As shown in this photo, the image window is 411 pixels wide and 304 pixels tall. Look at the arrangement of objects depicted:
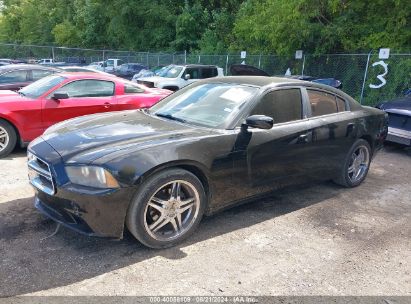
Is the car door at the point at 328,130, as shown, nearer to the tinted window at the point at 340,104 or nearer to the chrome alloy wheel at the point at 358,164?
the tinted window at the point at 340,104

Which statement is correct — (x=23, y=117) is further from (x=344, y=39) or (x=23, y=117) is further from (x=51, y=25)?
(x=51, y=25)

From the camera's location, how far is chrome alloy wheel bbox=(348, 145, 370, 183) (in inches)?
213

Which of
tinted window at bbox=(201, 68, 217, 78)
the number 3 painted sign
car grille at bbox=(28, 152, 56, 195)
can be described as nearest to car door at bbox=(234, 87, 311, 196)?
car grille at bbox=(28, 152, 56, 195)

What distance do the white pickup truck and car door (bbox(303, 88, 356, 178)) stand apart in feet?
31.0

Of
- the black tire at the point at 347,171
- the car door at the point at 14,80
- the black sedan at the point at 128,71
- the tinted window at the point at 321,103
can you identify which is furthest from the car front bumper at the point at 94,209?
the black sedan at the point at 128,71

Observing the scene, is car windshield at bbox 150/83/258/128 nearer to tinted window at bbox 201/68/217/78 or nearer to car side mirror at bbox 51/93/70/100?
car side mirror at bbox 51/93/70/100

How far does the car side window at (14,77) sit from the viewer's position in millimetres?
9508

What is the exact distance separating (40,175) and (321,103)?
3.33 meters

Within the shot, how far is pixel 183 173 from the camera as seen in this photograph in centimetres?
352

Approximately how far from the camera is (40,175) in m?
3.54

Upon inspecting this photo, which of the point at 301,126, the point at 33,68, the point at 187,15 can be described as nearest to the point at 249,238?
the point at 301,126

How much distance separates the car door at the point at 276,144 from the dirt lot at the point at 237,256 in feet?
1.56

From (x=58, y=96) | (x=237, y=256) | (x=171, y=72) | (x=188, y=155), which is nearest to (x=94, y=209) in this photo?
(x=188, y=155)

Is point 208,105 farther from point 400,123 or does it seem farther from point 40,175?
point 400,123
